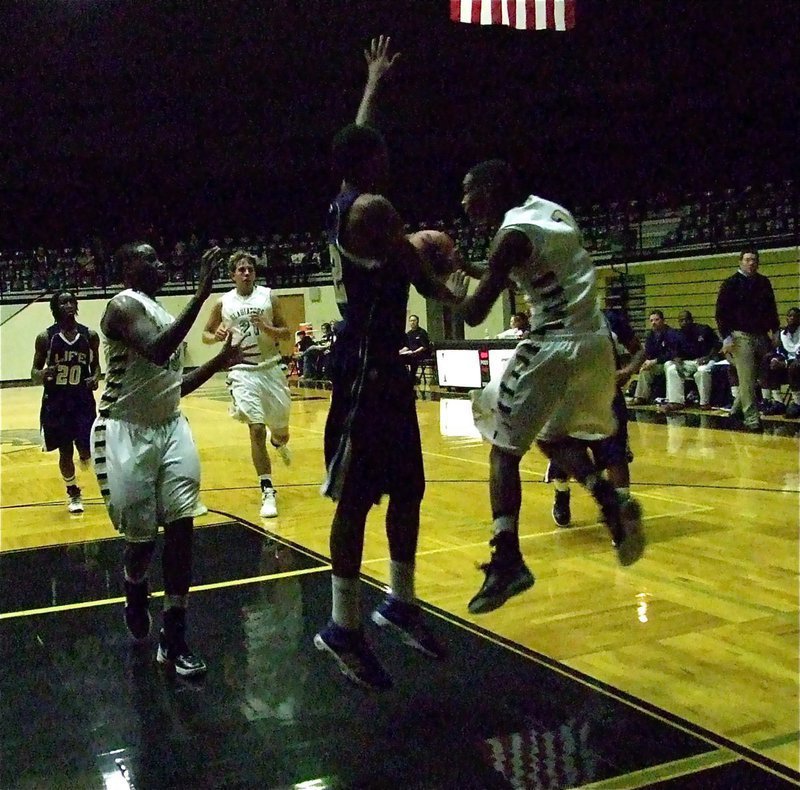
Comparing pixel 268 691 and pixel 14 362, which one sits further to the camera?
pixel 14 362

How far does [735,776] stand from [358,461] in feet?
4.75

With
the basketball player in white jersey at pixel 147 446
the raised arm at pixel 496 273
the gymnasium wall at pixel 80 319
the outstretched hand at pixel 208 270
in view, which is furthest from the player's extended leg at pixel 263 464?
the gymnasium wall at pixel 80 319

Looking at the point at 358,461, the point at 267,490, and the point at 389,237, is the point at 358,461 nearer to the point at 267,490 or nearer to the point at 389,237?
the point at 389,237

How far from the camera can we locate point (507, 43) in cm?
1396

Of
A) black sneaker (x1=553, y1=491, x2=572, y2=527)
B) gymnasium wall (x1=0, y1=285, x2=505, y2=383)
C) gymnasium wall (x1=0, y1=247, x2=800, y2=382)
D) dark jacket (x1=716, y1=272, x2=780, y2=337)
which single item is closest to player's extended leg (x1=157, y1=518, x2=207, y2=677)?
black sneaker (x1=553, y1=491, x2=572, y2=527)

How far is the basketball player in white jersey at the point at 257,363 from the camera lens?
6836mm

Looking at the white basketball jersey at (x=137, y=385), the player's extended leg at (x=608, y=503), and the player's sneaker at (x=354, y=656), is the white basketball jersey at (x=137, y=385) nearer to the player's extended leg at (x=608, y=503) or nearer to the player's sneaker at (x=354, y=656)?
the player's sneaker at (x=354, y=656)

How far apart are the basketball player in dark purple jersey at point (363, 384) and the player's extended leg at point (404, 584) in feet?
0.06

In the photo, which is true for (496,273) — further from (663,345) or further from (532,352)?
(663,345)

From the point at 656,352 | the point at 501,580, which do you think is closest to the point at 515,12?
the point at 501,580

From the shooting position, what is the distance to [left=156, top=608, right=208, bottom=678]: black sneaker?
155 inches

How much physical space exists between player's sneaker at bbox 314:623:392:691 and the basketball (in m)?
1.21

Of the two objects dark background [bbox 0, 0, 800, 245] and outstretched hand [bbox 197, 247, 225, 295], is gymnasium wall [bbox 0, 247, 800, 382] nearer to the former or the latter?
dark background [bbox 0, 0, 800, 245]

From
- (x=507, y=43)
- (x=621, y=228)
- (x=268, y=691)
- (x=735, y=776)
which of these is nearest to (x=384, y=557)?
(x=268, y=691)
